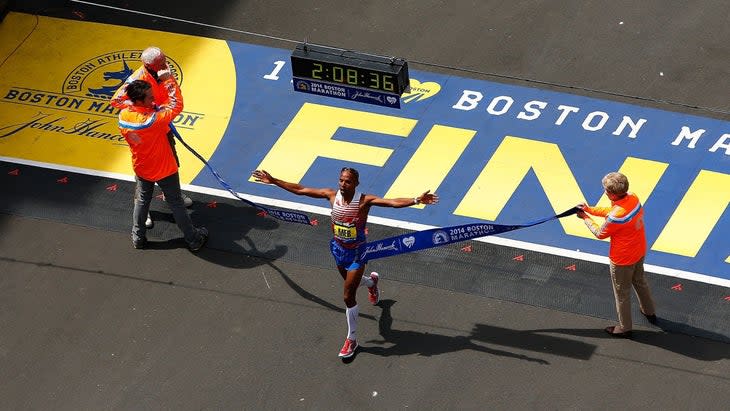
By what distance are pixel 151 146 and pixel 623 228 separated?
5675 millimetres

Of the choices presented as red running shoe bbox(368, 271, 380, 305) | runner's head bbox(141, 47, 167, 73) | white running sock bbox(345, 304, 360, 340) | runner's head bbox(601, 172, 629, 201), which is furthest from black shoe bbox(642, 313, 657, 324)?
runner's head bbox(141, 47, 167, 73)

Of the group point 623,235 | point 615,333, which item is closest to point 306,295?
point 615,333

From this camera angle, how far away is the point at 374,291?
1491 centimetres

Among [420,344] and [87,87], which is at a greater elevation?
[420,344]

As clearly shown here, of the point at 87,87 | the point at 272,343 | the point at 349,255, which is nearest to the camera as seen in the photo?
the point at 349,255

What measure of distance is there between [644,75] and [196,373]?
821cm

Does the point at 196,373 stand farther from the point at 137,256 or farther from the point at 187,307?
the point at 137,256

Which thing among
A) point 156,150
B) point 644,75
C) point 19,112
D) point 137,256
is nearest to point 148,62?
point 156,150

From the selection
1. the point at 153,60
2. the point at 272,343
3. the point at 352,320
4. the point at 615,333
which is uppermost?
the point at 153,60

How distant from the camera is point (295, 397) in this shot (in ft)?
45.8

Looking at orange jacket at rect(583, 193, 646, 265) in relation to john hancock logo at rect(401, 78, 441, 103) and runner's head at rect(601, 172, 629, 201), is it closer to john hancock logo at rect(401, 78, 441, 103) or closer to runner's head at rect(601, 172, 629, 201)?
runner's head at rect(601, 172, 629, 201)

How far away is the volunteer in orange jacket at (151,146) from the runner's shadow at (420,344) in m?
2.97

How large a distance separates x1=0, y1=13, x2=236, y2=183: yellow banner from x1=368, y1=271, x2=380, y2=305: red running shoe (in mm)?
3647

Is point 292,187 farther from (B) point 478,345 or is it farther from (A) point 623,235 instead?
(A) point 623,235
